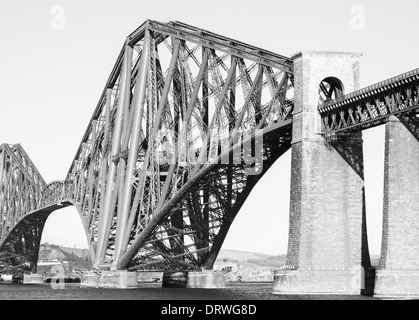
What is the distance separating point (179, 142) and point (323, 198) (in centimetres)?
2407

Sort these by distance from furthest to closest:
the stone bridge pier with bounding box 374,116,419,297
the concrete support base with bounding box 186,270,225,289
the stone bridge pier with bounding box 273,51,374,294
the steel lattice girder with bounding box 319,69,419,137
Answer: the concrete support base with bounding box 186,270,225,289
the stone bridge pier with bounding box 273,51,374,294
the steel lattice girder with bounding box 319,69,419,137
the stone bridge pier with bounding box 374,116,419,297

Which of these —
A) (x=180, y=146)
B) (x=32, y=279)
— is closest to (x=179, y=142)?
(x=180, y=146)

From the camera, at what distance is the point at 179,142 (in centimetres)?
9462

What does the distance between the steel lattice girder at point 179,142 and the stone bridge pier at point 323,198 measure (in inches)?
204

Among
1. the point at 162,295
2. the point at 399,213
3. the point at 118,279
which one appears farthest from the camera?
the point at 118,279

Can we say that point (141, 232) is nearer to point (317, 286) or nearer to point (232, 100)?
point (232, 100)

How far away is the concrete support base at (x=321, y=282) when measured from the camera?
7188 centimetres

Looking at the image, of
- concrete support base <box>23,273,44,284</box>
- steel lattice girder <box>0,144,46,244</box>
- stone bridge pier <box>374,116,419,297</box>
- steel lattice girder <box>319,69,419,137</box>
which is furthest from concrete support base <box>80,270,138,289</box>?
concrete support base <box>23,273,44,284</box>

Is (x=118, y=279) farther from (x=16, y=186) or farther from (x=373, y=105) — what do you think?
(x=16, y=186)

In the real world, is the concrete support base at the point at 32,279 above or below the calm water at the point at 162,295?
above

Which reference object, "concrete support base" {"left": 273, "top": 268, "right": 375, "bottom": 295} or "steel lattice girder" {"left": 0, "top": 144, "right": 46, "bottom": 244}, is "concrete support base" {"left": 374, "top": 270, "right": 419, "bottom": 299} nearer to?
"concrete support base" {"left": 273, "top": 268, "right": 375, "bottom": 295}

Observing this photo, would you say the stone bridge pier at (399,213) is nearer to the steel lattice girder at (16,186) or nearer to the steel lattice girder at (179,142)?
the steel lattice girder at (179,142)

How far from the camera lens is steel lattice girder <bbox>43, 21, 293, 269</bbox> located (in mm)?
87125

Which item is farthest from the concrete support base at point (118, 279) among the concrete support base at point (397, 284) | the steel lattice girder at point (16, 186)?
the steel lattice girder at point (16, 186)
